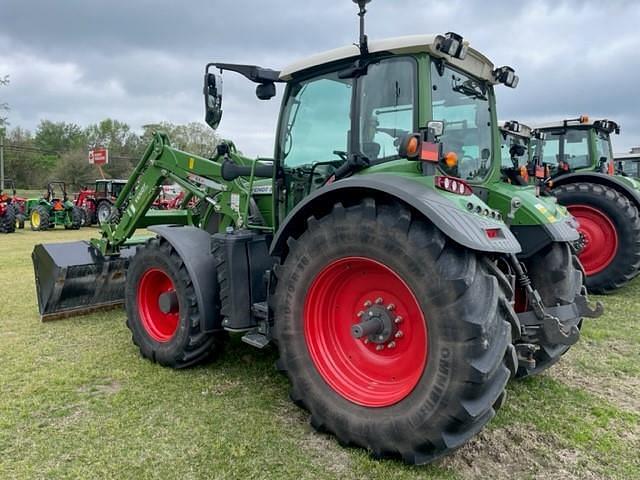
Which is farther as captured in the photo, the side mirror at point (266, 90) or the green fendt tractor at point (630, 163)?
the green fendt tractor at point (630, 163)

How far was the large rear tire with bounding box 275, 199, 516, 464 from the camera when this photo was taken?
224 cm

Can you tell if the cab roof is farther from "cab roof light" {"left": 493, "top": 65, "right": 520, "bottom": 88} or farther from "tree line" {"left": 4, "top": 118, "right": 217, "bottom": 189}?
"tree line" {"left": 4, "top": 118, "right": 217, "bottom": 189}

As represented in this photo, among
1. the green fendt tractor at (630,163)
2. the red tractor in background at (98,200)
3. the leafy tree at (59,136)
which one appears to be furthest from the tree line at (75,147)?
the green fendt tractor at (630,163)

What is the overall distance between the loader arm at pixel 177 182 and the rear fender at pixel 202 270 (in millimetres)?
434

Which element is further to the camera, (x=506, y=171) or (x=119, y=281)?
(x=119, y=281)

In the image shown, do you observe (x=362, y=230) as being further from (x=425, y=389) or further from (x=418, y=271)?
(x=425, y=389)

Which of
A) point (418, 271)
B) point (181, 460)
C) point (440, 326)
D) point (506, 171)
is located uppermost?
point (506, 171)

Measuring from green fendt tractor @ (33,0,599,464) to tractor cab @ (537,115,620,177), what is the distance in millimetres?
4811

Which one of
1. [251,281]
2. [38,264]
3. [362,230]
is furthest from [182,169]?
[362,230]

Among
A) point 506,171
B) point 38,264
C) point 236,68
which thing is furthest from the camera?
point 38,264

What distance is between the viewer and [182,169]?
457 cm

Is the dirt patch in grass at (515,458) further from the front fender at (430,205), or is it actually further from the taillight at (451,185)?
the taillight at (451,185)

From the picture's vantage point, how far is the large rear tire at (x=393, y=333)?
2.24 meters

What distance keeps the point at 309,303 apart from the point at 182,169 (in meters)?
2.37
